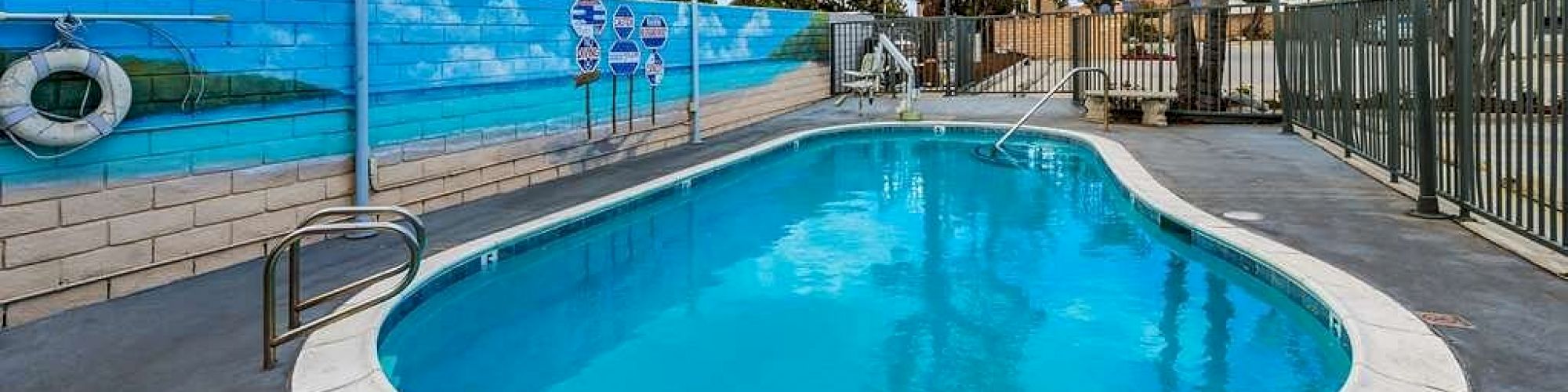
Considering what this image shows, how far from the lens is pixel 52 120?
4.48 meters

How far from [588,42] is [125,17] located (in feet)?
16.3

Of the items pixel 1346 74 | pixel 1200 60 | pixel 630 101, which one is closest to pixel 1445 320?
pixel 1346 74

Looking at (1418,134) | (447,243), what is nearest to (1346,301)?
(1418,134)

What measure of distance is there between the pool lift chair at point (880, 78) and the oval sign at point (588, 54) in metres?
5.46

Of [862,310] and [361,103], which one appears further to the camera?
[361,103]

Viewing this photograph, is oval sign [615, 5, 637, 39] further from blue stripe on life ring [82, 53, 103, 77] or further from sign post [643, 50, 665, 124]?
blue stripe on life ring [82, 53, 103, 77]

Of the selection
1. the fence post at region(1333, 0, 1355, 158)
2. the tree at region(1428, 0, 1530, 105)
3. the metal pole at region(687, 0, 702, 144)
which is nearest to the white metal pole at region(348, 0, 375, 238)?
the metal pole at region(687, 0, 702, 144)

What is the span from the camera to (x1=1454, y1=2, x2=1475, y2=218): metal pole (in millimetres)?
5523

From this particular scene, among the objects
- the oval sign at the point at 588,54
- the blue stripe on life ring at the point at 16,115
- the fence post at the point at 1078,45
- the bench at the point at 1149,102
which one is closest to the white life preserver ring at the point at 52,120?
the blue stripe on life ring at the point at 16,115

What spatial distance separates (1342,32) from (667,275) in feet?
21.2

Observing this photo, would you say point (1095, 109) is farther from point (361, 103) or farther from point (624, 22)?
point (361, 103)

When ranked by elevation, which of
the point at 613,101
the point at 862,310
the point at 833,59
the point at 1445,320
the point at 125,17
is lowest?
the point at 862,310

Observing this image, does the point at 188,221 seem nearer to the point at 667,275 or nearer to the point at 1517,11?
the point at 667,275

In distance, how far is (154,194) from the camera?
5.03 meters
